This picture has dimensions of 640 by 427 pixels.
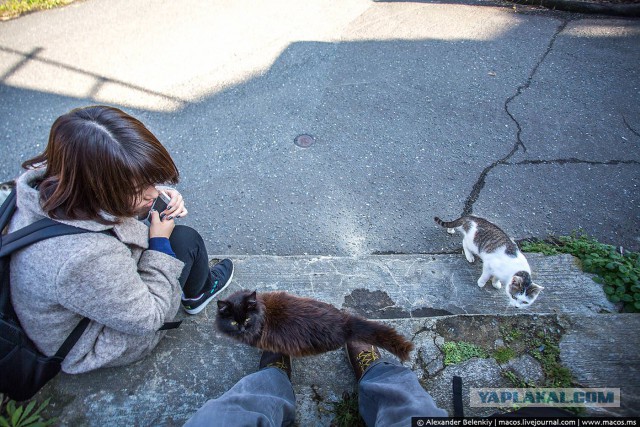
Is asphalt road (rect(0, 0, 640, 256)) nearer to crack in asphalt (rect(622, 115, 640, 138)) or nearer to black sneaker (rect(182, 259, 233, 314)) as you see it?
crack in asphalt (rect(622, 115, 640, 138))

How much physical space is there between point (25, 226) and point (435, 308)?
7.19 ft

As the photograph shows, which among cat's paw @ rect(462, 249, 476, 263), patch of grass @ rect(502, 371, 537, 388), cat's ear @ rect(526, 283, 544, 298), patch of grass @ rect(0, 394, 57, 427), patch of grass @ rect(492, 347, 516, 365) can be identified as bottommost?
cat's paw @ rect(462, 249, 476, 263)

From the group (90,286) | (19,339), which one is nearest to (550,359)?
(90,286)

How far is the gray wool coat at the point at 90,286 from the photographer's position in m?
1.39

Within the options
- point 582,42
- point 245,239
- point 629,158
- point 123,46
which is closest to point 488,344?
Answer: point 245,239

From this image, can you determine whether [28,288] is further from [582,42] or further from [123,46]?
[582,42]

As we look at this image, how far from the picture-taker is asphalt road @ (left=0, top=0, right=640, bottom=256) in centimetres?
330

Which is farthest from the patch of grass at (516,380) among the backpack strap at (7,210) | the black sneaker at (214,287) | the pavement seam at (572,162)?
the backpack strap at (7,210)

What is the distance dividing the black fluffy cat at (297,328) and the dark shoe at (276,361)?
8cm

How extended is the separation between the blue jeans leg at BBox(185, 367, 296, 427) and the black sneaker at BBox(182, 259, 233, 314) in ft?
1.99

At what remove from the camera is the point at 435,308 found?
8.27 feet

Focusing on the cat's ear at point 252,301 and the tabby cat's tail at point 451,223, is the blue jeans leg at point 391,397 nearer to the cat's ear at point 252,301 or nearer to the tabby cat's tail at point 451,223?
the cat's ear at point 252,301

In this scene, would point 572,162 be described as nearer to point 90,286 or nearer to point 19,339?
point 90,286

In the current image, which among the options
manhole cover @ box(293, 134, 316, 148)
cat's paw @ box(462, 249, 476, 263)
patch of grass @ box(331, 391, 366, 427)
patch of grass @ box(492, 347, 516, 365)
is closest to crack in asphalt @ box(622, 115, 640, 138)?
cat's paw @ box(462, 249, 476, 263)
